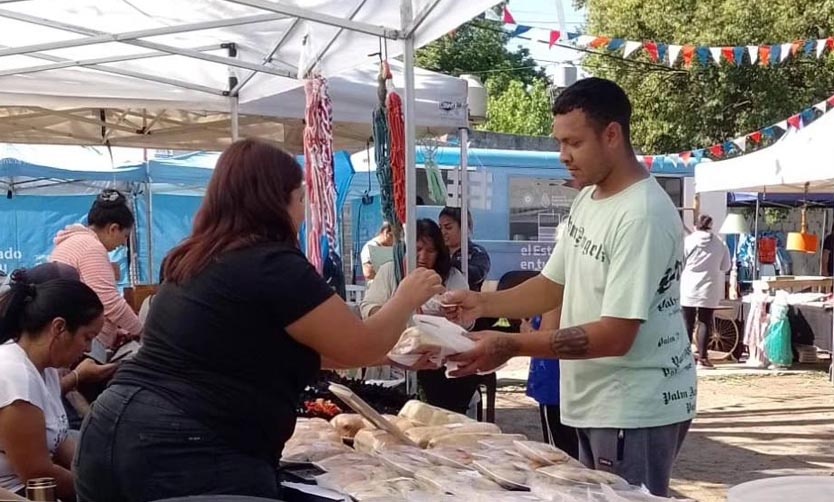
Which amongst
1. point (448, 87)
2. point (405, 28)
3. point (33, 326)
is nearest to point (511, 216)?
point (448, 87)

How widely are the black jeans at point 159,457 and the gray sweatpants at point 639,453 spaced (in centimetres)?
87

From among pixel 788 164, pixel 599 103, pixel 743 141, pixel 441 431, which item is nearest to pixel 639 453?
pixel 441 431

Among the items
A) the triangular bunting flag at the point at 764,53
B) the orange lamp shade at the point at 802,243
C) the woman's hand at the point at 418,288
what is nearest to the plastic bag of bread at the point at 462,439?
the woman's hand at the point at 418,288

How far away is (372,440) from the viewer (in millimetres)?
2646

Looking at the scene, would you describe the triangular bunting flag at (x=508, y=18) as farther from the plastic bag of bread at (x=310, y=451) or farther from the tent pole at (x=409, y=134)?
the plastic bag of bread at (x=310, y=451)

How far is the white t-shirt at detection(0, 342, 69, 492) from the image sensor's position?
2.50 m

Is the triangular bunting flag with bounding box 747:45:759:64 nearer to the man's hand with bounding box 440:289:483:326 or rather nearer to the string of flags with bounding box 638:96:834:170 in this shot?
the string of flags with bounding box 638:96:834:170

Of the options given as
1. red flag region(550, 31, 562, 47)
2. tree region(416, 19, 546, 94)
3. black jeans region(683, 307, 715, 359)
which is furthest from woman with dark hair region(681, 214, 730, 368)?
tree region(416, 19, 546, 94)

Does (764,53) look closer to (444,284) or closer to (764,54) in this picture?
(764,54)

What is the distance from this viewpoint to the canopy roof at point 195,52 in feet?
12.8

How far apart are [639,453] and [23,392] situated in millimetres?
1654

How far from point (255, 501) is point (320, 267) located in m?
3.32

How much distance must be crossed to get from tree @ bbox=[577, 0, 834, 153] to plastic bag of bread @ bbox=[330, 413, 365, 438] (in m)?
17.1

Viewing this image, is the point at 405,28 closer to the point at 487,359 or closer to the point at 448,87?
the point at 487,359
